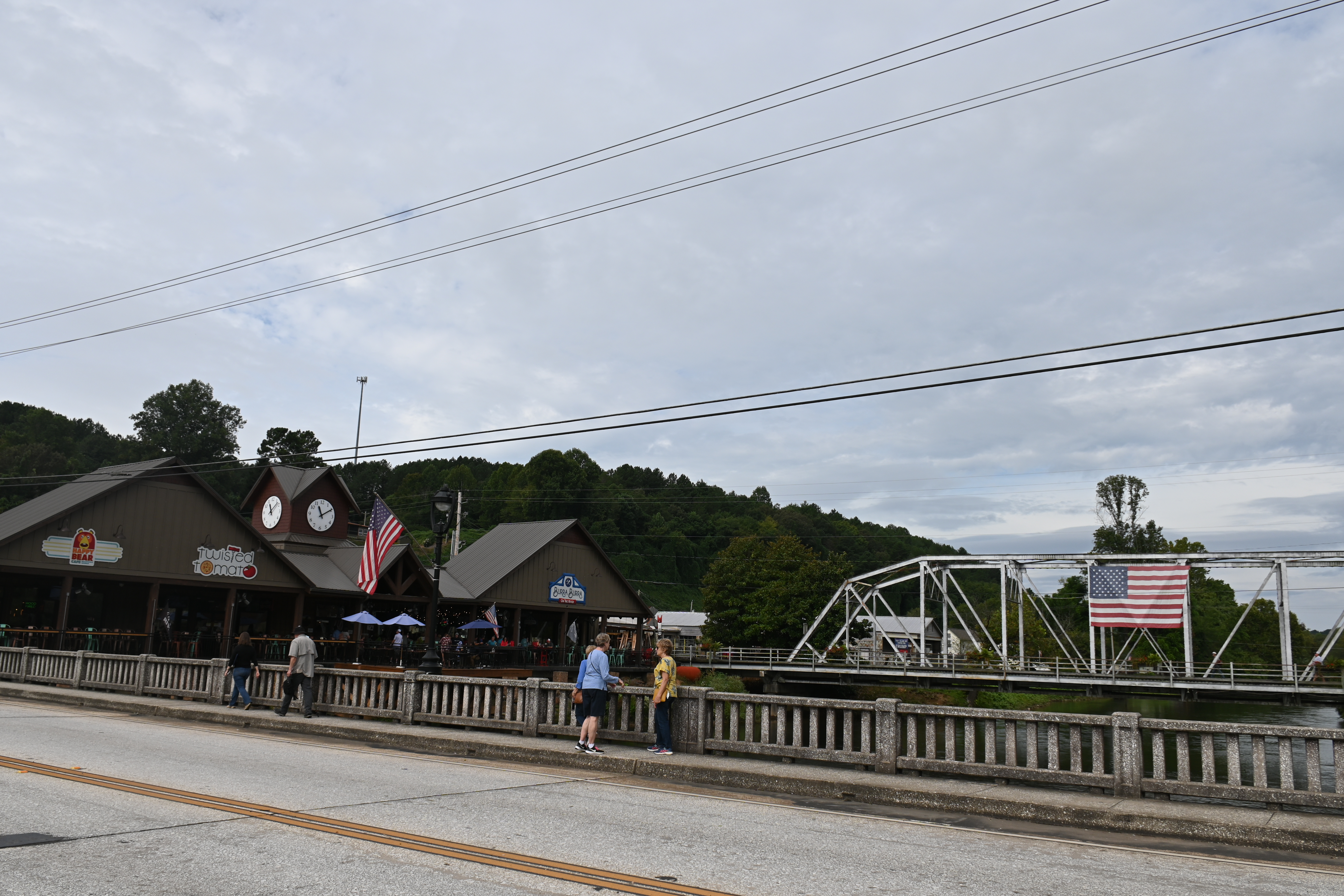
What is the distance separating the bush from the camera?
4912 centimetres

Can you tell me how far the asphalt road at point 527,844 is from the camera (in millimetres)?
6184

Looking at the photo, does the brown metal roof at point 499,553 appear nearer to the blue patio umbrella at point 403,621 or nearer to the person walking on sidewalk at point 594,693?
the blue patio umbrella at point 403,621

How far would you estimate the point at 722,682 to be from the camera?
5050cm

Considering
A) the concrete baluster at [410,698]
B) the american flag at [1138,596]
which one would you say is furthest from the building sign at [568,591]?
the concrete baluster at [410,698]

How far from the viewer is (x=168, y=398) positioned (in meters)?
109

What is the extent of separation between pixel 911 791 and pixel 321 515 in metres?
36.6

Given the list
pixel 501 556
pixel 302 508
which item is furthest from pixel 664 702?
pixel 501 556

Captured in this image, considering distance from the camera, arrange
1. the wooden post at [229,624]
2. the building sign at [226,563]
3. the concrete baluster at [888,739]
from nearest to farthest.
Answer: the concrete baluster at [888,739] → the wooden post at [229,624] → the building sign at [226,563]

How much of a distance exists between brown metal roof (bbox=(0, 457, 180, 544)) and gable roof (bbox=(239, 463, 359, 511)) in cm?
665

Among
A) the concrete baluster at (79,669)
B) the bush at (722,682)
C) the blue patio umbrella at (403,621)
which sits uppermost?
the blue patio umbrella at (403,621)

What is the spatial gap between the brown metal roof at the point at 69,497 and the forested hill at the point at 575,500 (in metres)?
66.0

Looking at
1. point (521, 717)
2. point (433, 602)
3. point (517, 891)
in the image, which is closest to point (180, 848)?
point (517, 891)

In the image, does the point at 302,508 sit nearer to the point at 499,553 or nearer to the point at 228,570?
the point at 228,570

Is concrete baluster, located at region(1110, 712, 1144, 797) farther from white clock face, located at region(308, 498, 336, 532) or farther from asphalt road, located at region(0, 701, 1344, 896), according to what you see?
white clock face, located at region(308, 498, 336, 532)
